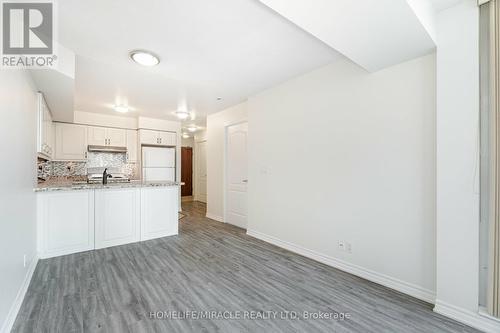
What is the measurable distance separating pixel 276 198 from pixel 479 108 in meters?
2.72

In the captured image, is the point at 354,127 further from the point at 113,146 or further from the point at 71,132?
the point at 71,132

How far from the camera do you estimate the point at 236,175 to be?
16.9 feet

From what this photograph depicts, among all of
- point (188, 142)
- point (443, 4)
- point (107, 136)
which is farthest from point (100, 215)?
point (188, 142)

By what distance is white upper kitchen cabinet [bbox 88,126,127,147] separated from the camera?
18.9ft

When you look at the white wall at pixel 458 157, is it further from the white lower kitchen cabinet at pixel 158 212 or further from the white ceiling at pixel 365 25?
the white lower kitchen cabinet at pixel 158 212

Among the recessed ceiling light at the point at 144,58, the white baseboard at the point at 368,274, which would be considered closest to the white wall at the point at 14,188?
the recessed ceiling light at the point at 144,58

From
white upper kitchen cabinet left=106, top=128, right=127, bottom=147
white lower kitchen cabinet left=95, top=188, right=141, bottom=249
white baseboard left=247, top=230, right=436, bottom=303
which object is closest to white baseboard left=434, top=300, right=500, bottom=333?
white baseboard left=247, top=230, right=436, bottom=303

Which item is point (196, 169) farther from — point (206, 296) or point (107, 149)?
point (206, 296)

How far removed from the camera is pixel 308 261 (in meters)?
3.19

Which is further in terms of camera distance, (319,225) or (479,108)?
(319,225)

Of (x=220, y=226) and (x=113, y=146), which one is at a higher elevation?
(x=113, y=146)

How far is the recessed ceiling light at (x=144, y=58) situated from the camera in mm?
2695

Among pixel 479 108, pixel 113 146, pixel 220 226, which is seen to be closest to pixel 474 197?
pixel 479 108

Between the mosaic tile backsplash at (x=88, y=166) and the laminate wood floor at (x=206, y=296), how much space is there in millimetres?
3262
